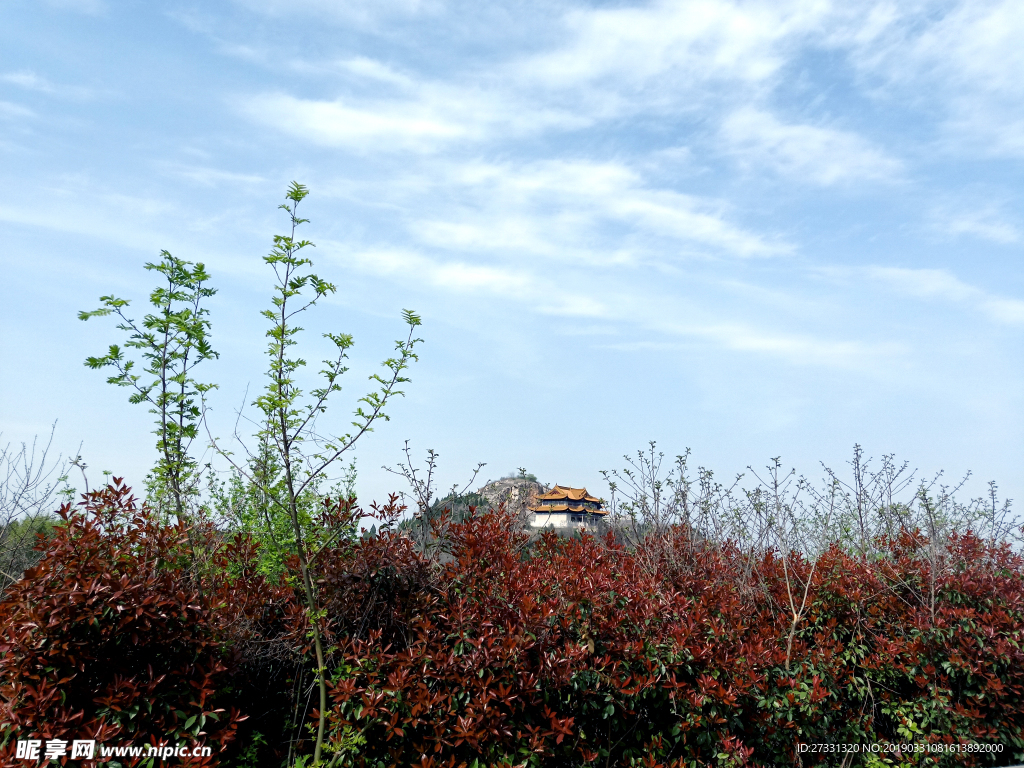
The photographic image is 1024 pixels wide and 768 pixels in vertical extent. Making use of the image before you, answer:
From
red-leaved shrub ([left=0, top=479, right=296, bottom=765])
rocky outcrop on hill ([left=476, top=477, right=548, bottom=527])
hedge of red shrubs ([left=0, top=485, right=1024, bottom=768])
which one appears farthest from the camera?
rocky outcrop on hill ([left=476, top=477, right=548, bottom=527])

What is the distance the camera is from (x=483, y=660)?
13.4 feet

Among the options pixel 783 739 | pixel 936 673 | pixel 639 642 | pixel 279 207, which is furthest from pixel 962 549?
pixel 279 207

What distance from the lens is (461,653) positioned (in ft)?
13.5

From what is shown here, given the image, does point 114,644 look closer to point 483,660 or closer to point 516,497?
point 483,660

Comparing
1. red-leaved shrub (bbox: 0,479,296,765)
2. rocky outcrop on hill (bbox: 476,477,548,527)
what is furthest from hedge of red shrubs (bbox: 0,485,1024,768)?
rocky outcrop on hill (bbox: 476,477,548,527)

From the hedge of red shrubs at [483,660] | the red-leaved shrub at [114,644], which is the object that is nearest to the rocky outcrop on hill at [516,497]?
the hedge of red shrubs at [483,660]

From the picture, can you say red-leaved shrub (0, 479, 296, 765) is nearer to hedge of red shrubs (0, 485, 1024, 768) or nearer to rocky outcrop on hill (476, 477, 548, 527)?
hedge of red shrubs (0, 485, 1024, 768)

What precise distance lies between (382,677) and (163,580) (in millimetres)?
1321

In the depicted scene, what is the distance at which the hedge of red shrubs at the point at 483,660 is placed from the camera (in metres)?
3.66

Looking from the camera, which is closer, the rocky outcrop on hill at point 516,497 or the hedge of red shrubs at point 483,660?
the hedge of red shrubs at point 483,660

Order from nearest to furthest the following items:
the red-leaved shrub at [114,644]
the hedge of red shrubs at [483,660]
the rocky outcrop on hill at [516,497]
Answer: the red-leaved shrub at [114,644], the hedge of red shrubs at [483,660], the rocky outcrop on hill at [516,497]

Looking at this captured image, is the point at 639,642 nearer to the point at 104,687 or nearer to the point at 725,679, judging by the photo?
the point at 725,679

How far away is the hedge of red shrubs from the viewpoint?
3.66m

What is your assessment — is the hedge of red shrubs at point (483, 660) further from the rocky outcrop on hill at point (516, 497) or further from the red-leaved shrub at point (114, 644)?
the rocky outcrop on hill at point (516, 497)
